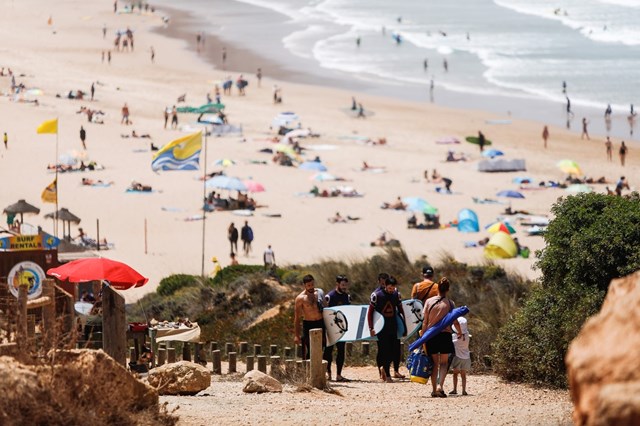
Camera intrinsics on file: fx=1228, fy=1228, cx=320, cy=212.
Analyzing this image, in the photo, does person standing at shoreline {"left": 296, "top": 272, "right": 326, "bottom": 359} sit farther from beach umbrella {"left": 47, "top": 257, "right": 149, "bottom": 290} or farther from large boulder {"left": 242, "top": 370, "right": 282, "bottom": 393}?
beach umbrella {"left": 47, "top": 257, "right": 149, "bottom": 290}

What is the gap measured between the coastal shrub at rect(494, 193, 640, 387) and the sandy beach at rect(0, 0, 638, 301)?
8759mm

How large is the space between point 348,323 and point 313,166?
21457 millimetres

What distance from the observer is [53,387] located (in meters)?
6.83

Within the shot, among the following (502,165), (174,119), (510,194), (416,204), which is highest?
(174,119)

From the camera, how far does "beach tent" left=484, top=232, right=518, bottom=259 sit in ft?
77.4

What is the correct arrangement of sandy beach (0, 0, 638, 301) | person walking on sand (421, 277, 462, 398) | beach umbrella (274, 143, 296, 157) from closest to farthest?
person walking on sand (421, 277, 462, 398)
sandy beach (0, 0, 638, 301)
beach umbrella (274, 143, 296, 157)

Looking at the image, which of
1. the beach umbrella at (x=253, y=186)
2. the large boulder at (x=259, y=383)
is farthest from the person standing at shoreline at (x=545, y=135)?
the large boulder at (x=259, y=383)

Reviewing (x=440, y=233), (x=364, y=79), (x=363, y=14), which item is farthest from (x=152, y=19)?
(x=440, y=233)

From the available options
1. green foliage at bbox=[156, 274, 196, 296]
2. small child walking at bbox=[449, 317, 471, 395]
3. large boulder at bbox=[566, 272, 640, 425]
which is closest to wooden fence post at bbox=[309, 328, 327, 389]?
small child walking at bbox=[449, 317, 471, 395]

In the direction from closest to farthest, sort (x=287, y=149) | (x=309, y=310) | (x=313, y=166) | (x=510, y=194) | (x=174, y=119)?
(x=309, y=310) < (x=510, y=194) < (x=313, y=166) < (x=287, y=149) < (x=174, y=119)

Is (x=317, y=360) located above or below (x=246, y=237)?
above

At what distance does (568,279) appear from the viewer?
10625 millimetres

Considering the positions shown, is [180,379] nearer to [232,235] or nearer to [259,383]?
[259,383]

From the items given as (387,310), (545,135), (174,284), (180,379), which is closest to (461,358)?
(387,310)
